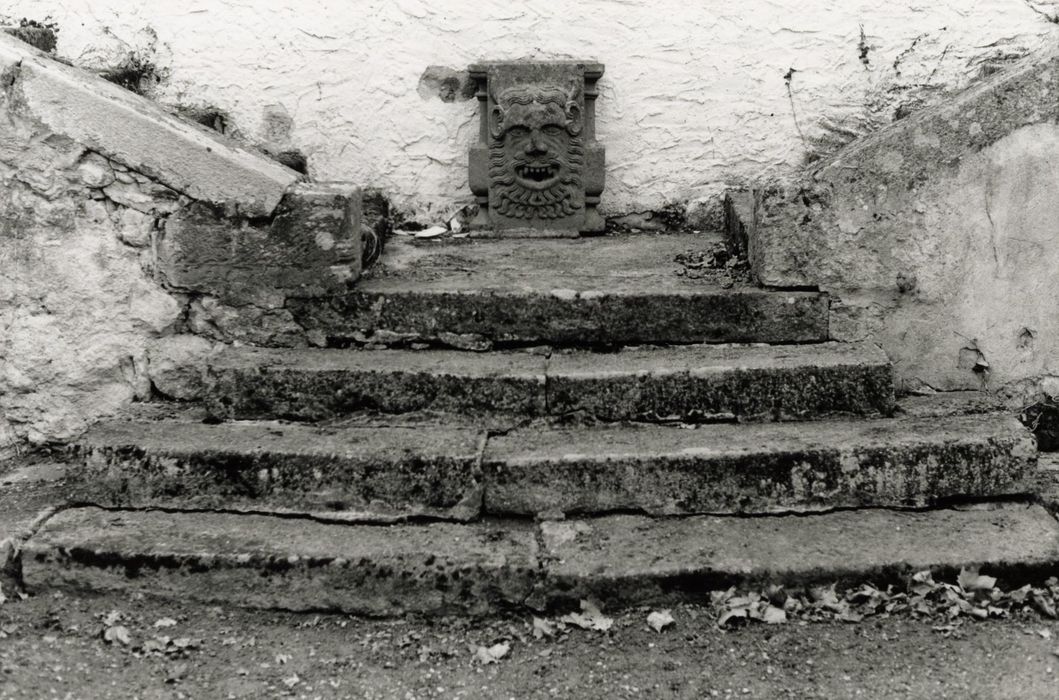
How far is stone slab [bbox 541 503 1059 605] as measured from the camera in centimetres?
242

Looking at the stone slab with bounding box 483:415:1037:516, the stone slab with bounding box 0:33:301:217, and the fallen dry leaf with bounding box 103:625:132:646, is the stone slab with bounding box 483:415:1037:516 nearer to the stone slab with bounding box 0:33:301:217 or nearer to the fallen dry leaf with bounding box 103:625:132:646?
the fallen dry leaf with bounding box 103:625:132:646

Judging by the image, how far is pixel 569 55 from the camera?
4.27 m

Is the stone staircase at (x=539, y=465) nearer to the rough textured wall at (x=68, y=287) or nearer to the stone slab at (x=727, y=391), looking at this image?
the stone slab at (x=727, y=391)

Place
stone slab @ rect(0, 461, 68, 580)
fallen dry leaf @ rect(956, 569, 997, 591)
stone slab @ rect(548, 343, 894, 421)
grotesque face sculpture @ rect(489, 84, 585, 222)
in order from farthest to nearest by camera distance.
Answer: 1. grotesque face sculpture @ rect(489, 84, 585, 222)
2. stone slab @ rect(548, 343, 894, 421)
3. stone slab @ rect(0, 461, 68, 580)
4. fallen dry leaf @ rect(956, 569, 997, 591)

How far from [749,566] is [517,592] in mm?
592

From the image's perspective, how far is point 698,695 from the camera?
7.13 feet

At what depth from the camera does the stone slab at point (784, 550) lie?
242 centimetres

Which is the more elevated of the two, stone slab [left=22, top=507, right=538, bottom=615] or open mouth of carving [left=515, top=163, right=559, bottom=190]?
open mouth of carving [left=515, top=163, right=559, bottom=190]

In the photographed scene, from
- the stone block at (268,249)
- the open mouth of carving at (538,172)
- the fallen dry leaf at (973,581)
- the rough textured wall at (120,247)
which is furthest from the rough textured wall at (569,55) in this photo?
the fallen dry leaf at (973,581)

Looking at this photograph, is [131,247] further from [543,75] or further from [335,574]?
[543,75]

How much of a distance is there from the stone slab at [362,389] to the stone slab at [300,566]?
1.55 feet

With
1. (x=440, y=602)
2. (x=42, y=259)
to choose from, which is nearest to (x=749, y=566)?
(x=440, y=602)

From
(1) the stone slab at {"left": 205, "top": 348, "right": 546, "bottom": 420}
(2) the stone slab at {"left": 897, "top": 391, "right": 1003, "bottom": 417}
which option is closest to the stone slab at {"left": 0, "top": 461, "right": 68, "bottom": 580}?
(1) the stone slab at {"left": 205, "top": 348, "right": 546, "bottom": 420}

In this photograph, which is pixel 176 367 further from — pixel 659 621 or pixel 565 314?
pixel 659 621
